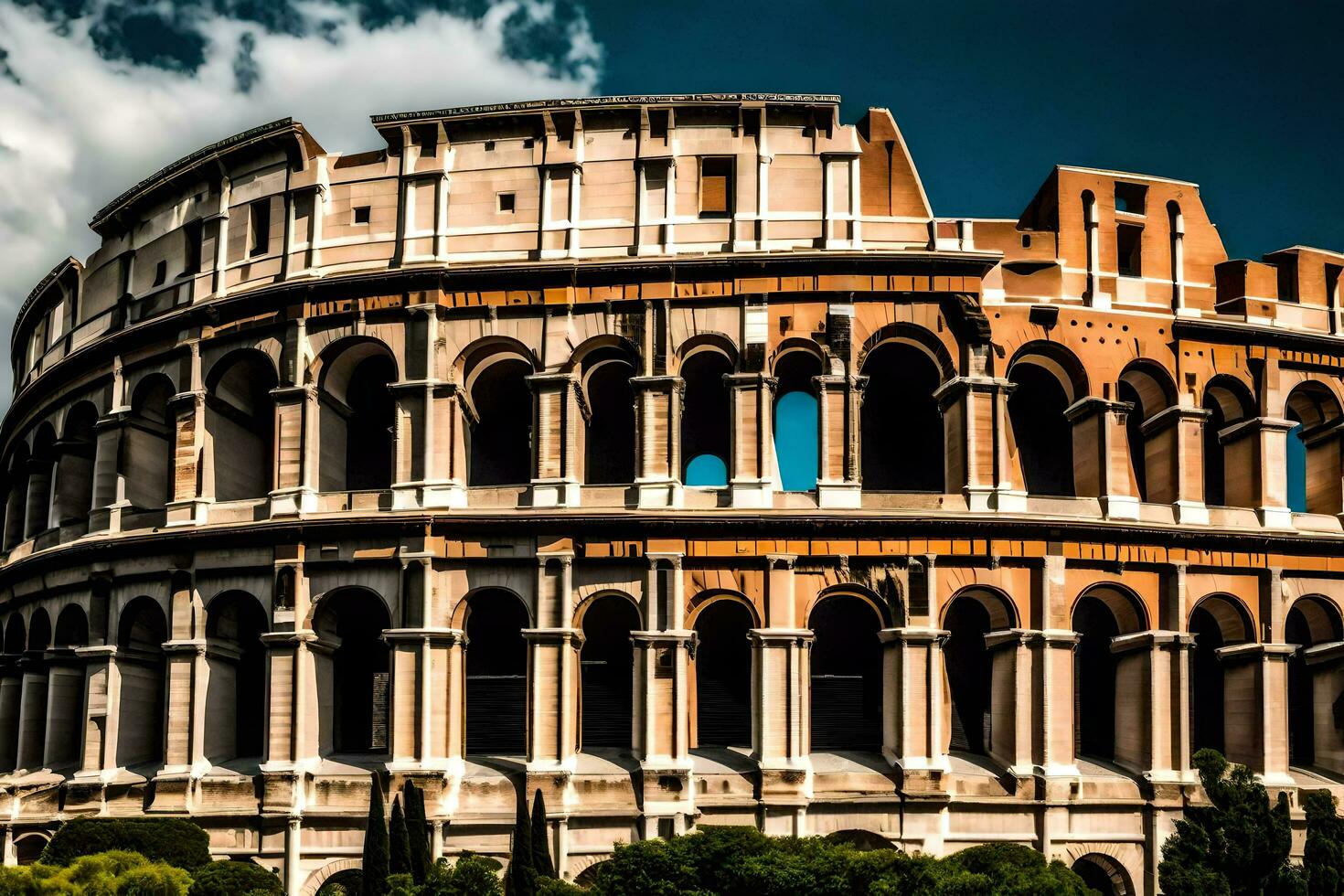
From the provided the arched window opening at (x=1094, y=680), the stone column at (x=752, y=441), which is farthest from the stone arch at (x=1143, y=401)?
the stone column at (x=752, y=441)

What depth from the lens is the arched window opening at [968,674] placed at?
33.3 m

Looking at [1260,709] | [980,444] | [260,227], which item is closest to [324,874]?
[260,227]

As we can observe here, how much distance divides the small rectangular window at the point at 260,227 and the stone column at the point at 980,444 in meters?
15.9

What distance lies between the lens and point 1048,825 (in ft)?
102

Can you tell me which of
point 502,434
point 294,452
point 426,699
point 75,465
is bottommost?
point 426,699

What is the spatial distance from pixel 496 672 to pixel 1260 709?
16.5 m

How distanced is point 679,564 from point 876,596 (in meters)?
4.13

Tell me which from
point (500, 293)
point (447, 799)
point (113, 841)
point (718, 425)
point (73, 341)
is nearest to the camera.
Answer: point (113, 841)

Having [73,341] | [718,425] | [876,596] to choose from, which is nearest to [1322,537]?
[876,596]

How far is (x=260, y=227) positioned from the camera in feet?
119

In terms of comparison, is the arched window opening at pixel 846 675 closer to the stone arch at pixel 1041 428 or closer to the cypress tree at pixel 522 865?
the stone arch at pixel 1041 428

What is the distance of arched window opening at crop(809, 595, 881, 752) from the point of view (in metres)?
33.5

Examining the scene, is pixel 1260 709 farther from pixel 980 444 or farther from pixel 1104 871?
pixel 980 444

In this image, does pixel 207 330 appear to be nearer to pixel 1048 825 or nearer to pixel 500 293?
pixel 500 293
